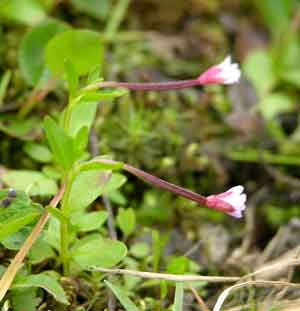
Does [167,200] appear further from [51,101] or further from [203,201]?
[203,201]

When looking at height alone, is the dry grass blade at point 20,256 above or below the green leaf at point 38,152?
below

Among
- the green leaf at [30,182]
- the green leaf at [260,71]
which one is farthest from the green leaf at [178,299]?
the green leaf at [260,71]

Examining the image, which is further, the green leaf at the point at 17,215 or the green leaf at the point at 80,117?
the green leaf at the point at 80,117

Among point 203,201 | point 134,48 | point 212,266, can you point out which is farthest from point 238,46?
point 203,201

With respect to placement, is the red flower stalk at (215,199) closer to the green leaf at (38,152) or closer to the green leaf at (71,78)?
the green leaf at (71,78)

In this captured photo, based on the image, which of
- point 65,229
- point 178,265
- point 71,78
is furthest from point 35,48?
point 178,265

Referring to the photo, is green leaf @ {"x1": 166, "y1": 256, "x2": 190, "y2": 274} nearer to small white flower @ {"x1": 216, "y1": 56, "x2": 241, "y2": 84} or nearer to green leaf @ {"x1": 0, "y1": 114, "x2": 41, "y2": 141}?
small white flower @ {"x1": 216, "y1": 56, "x2": 241, "y2": 84}

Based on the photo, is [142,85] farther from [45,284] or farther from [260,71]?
[260,71]
